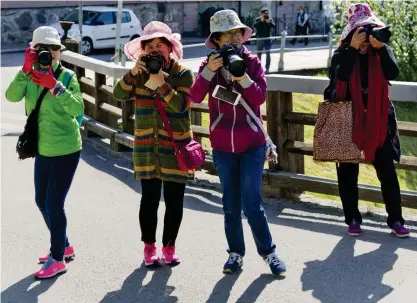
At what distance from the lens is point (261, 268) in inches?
248

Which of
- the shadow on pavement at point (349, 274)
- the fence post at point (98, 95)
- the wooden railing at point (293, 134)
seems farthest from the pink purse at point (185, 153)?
the fence post at point (98, 95)

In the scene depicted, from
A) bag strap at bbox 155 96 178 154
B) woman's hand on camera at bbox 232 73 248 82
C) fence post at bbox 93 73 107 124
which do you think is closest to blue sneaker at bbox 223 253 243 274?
bag strap at bbox 155 96 178 154

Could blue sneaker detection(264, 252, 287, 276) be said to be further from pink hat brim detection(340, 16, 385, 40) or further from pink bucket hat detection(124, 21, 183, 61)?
pink hat brim detection(340, 16, 385, 40)

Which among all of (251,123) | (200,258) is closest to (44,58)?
(251,123)

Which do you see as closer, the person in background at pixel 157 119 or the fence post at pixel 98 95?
the person in background at pixel 157 119

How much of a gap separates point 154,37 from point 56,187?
118 centimetres

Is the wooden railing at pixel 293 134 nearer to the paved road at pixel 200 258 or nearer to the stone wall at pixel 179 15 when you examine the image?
the paved road at pixel 200 258

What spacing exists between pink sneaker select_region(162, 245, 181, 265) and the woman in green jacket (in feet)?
2.34

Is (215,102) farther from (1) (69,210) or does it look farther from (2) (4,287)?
(1) (69,210)

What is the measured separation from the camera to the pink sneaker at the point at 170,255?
6406mm

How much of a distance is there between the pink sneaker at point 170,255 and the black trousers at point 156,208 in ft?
0.13

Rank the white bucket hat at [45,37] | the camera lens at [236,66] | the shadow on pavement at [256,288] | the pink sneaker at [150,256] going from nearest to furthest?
the camera lens at [236,66] → the shadow on pavement at [256,288] → the white bucket hat at [45,37] → the pink sneaker at [150,256]

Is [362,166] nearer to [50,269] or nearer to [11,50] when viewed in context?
[50,269]

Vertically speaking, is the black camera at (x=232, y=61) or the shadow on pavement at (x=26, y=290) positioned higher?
the black camera at (x=232, y=61)
